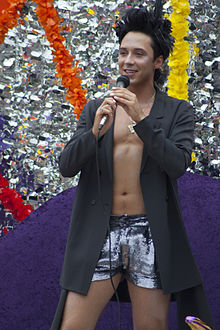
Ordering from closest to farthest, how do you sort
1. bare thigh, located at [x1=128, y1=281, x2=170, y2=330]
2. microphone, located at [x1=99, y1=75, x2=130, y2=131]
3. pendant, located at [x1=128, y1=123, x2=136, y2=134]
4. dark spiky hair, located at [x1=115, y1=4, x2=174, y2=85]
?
microphone, located at [x1=99, y1=75, x2=130, y2=131], bare thigh, located at [x1=128, y1=281, x2=170, y2=330], pendant, located at [x1=128, y1=123, x2=136, y2=134], dark spiky hair, located at [x1=115, y1=4, x2=174, y2=85]

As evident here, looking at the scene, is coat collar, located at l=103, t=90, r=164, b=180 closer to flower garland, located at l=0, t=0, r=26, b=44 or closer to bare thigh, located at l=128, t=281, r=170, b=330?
bare thigh, located at l=128, t=281, r=170, b=330

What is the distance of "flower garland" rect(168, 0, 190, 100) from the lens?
3367 millimetres

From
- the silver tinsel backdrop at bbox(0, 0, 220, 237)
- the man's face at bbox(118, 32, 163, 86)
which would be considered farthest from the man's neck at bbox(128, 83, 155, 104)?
the silver tinsel backdrop at bbox(0, 0, 220, 237)

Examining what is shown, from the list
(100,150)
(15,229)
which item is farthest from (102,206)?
(15,229)

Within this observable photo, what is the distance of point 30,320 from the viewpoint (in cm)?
322

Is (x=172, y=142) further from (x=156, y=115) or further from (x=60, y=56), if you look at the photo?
(x=60, y=56)

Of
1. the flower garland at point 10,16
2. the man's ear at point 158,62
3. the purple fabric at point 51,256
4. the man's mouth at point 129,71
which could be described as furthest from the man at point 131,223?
the flower garland at point 10,16

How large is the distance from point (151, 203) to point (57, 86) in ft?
4.62

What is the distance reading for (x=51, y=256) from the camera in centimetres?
325

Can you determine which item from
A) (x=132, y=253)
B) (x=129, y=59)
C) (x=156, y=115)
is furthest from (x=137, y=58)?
(x=132, y=253)

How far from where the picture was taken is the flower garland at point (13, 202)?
3297mm

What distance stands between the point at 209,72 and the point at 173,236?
1.47 meters

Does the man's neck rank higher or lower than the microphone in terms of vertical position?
higher

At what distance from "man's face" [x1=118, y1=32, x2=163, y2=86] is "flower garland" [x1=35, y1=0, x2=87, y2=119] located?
0.96 m
